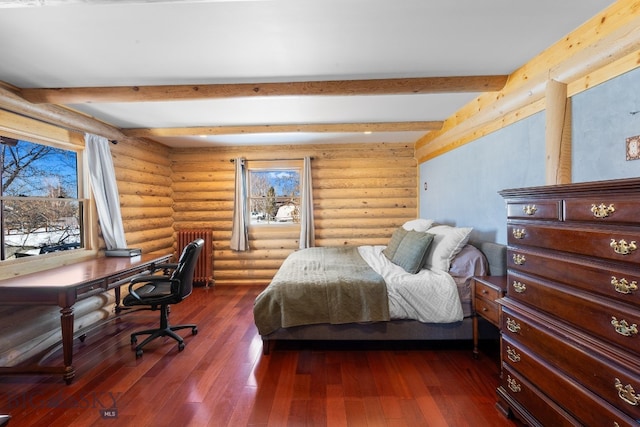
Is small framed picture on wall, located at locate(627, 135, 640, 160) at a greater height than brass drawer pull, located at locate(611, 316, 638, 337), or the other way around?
small framed picture on wall, located at locate(627, 135, 640, 160)

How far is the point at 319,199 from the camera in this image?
5070 millimetres

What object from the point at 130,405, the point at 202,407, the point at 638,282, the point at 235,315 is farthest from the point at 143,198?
the point at 638,282

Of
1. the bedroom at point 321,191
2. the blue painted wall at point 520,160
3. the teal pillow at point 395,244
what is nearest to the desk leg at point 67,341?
the bedroom at point 321,191

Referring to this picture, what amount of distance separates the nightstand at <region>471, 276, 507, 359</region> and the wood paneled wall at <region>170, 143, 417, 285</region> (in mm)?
2645

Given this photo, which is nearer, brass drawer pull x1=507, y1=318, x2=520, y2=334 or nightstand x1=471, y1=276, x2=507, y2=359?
brass drawer pull x1=507, y1=318, x2=520, y2=334

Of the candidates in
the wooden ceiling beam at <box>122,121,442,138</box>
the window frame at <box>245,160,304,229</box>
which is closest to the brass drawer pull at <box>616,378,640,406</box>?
the wooden ceiling beam at <box>122,121,442,138</box>

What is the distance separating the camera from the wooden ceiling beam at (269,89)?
2494mm

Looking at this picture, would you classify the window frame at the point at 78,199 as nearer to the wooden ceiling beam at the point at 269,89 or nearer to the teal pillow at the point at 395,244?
the wooden ceiling beam at the point at 269,89

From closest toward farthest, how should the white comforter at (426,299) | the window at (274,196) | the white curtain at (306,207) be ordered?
1. the white comforter at (426,299)
2. the white curtain at (306,207)
3. the window at (274,196)

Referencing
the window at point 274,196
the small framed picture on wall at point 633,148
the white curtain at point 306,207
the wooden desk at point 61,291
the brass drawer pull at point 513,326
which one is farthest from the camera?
the window at point 274,196

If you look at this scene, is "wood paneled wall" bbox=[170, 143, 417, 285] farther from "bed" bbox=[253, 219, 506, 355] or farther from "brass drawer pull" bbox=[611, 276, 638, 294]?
"brass drawer pull" bbox=[611, 276, 638, 294]

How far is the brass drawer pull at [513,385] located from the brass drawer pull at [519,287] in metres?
0.55

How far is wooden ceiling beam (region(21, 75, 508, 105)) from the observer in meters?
2.49

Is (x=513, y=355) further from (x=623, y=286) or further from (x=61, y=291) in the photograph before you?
(x=61, y=291)
